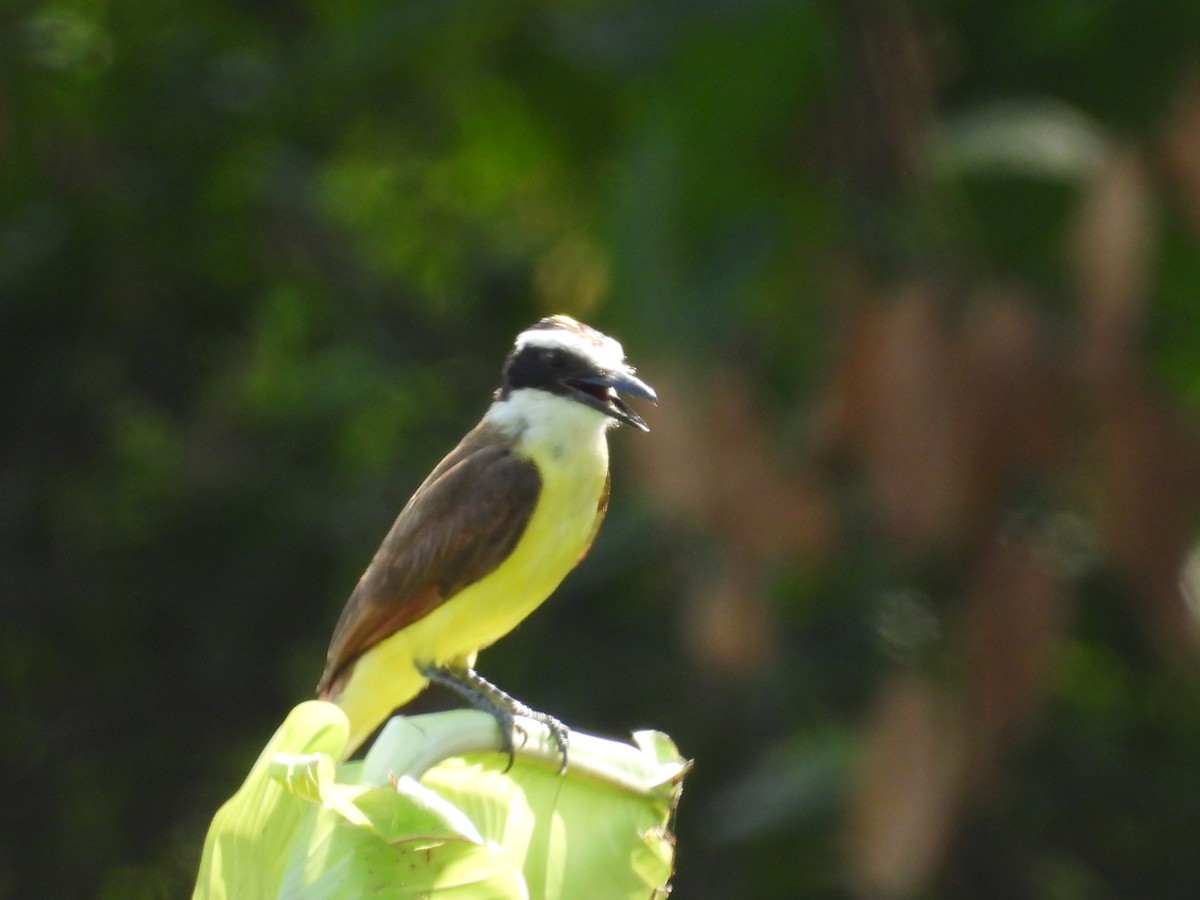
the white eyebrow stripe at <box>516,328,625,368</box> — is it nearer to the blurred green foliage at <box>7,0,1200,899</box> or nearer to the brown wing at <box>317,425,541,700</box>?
the brown wing at <box>317,425,541,700</box>

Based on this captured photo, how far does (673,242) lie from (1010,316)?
1.00 metres

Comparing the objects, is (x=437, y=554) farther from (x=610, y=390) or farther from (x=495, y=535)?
(x=610, y=390)

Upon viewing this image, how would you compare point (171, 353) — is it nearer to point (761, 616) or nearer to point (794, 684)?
point (794, 684)

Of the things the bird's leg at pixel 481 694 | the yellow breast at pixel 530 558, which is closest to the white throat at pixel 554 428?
the yellow breast at pixel 530 558

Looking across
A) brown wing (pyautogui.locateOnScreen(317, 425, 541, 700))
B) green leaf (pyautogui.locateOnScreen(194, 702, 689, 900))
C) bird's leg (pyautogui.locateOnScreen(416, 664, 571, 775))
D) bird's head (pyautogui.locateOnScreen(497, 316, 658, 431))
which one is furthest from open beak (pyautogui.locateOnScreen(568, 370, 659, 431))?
green leaf (pyautogui.locateOnScreen(194, 702, 689, 900))

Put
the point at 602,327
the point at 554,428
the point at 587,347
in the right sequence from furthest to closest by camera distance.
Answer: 1. the point at 602,327
2. the point at 554,428
3. the point at 587,347

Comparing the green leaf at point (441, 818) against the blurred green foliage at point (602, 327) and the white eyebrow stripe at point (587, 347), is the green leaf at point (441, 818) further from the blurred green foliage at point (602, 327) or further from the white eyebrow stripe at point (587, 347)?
the blurred green foliage at point (602, 327)

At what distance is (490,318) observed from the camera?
8.81 meters

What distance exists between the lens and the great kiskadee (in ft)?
11.1

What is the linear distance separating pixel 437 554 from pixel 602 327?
4.22m

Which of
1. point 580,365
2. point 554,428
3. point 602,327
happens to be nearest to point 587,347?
point 580,365

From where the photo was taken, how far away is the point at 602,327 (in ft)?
24.8

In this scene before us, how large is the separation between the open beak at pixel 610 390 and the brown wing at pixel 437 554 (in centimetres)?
19

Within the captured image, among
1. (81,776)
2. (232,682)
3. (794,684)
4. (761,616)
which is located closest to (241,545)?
(232,682)
